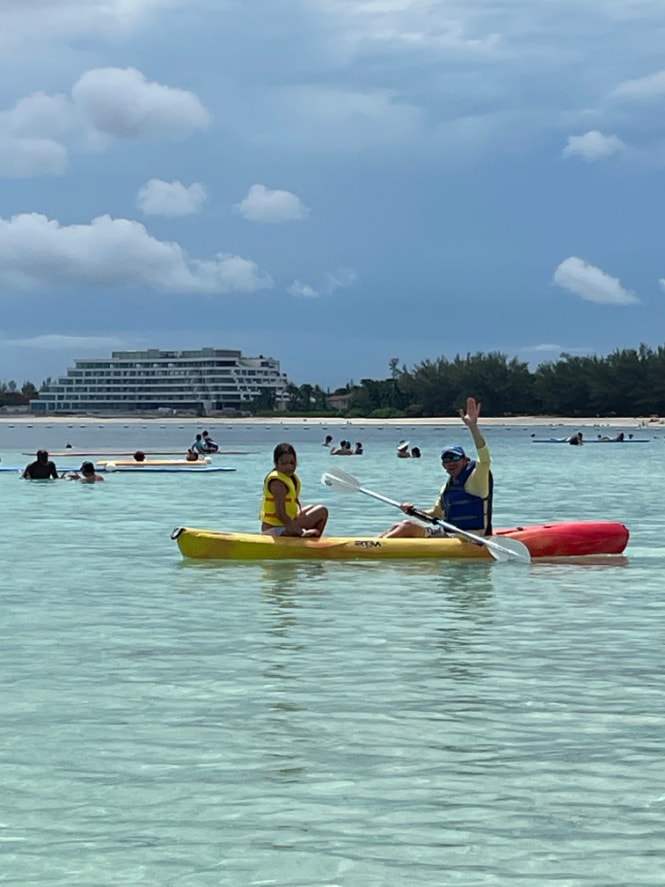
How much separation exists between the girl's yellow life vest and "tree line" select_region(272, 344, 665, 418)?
14402 centimetres

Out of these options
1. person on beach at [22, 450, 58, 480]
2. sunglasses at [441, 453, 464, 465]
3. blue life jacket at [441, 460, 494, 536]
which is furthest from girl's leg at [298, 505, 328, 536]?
person on beach at [22, 450, 58, 480]

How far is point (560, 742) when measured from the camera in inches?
313

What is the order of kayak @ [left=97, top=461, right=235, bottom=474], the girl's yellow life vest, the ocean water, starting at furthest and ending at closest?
kayak @ [left=97, top=461, right=235, bottom=474]
the girl's yellow life vest
the ocean water

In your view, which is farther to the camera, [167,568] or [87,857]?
[167,568]

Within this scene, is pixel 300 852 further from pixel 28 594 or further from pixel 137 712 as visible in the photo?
pixel 28 594

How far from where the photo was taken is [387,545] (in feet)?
54.1

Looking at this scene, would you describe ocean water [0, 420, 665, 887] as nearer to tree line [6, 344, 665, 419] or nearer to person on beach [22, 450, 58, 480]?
person on beach [22, 450, 58, 480]

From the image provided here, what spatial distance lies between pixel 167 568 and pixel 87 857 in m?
11.6

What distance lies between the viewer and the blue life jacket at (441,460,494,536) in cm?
1619

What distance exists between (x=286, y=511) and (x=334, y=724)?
8.20 metres

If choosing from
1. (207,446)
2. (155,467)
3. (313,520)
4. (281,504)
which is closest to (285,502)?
(281,504)

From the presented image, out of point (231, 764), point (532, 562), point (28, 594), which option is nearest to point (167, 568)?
point (28, 594)

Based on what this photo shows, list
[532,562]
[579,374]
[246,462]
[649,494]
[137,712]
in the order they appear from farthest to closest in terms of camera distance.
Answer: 1. [579,374]
2. [246,462]
3. [649,494]
4. [532,562]
5. [137,712]

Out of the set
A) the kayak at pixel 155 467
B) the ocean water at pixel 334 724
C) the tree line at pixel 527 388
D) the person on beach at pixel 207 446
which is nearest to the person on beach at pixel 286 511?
the ocean water at pixel 334 724
